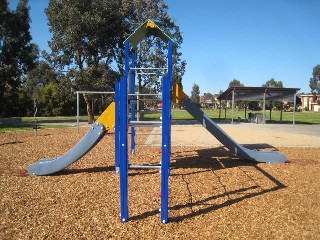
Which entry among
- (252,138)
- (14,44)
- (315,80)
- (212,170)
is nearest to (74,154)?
(212,170)

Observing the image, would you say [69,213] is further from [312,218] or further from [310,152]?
[310,152]

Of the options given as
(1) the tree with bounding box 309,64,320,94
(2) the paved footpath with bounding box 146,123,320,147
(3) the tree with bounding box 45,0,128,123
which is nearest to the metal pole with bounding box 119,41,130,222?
(2) the paved footpath with bounding box 146,123,320,147

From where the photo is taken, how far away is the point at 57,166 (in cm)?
703

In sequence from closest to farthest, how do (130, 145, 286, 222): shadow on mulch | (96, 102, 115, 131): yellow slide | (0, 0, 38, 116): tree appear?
(130, 145, 286, 222): shadow on mulch, (96, 102, 115, 131): yellow slide, (0, 0, 38, 116): tree

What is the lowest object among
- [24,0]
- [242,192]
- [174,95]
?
[242,192]

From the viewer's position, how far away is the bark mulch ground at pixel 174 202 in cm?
406

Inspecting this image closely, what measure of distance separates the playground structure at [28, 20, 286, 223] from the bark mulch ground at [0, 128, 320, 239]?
30 centimetres

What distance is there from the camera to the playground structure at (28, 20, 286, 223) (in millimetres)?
4410

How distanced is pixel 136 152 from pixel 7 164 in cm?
389

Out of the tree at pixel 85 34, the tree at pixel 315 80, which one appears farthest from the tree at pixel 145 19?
the tree at pixel 315 80

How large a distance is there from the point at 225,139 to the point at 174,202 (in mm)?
3214

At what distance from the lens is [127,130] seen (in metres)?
4.55

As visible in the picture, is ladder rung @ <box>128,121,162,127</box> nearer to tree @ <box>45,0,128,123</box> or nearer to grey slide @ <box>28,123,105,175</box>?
grey slide @ <box>28,123,105,175</box>

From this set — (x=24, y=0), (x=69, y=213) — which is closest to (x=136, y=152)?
(x=69, y=213)
